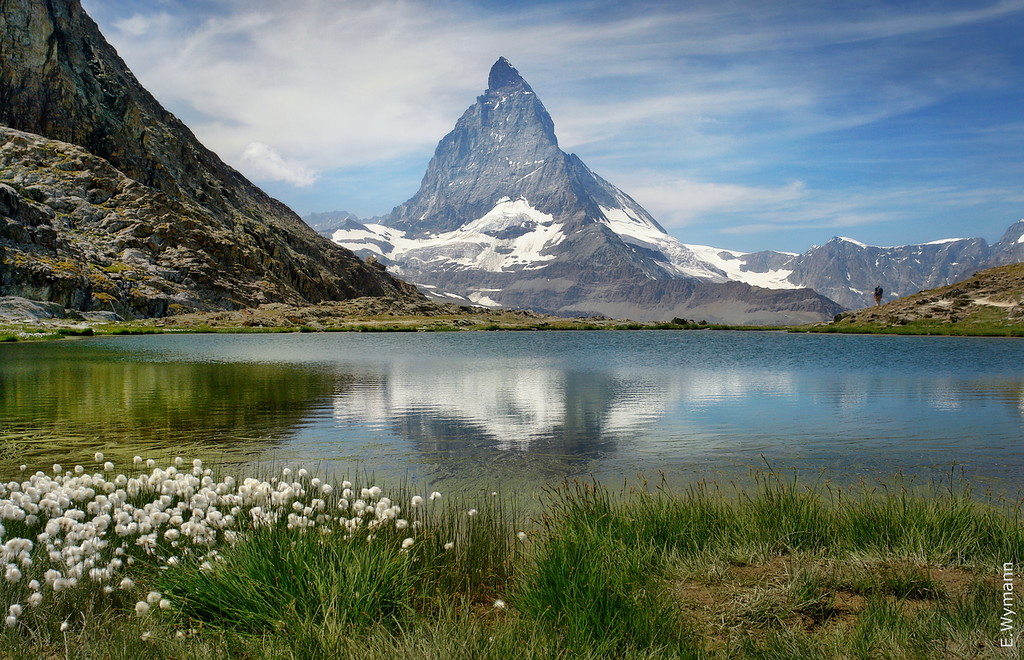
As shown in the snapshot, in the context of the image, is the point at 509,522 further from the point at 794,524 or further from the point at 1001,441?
the point at 1001,441

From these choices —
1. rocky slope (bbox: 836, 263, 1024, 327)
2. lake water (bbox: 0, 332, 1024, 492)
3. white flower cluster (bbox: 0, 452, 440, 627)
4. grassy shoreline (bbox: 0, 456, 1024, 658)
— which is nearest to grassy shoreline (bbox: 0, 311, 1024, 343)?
rocky slope (bbox: 836, 263, 1024, 327)

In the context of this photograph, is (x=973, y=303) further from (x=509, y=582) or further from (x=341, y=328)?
(x=509, y=582)

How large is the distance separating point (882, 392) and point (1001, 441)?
17555 mm

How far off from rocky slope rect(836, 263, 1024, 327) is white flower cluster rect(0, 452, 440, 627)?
544 ft

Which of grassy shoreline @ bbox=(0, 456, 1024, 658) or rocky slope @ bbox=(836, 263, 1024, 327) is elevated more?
rocky slope @ bbox=(836, 263, 1024, 327)

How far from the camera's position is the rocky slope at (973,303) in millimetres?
145500

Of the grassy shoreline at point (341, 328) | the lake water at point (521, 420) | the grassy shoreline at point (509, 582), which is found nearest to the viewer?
the grassy shoreline at point (509, 582)

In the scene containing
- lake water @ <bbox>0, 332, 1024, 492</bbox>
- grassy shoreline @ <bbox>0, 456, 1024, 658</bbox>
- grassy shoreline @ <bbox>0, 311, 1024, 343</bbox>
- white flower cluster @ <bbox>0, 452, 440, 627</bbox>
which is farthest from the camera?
grassy shoreline @ <bbox>0, 311, 1024, 343</bbox>

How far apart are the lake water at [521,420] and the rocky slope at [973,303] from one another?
115 metres

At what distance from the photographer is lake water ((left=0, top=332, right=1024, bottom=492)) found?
1914cm

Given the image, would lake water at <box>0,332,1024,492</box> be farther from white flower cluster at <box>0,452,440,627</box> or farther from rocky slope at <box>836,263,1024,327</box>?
rocky slope at <box>836,263,1024,327</box>

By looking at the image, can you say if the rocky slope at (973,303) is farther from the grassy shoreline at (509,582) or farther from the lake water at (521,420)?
the grassy shoreline at (509,582)

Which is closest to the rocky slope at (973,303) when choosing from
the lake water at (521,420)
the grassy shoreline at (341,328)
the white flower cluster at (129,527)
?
the grassy shoreline at (341,328)

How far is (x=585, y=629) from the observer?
701 cm
